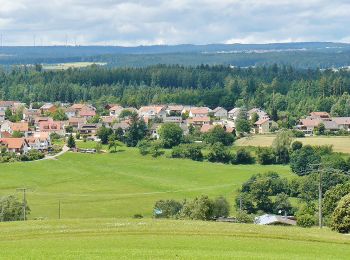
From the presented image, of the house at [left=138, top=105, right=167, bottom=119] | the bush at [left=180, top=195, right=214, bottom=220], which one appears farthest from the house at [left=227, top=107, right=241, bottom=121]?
the bush at [left=180, top=195, right=214, bottom=220]

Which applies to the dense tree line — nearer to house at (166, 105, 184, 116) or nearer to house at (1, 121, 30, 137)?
house at (166, 105, 184, 116)

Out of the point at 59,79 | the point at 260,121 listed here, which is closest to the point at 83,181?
the point at 260,121

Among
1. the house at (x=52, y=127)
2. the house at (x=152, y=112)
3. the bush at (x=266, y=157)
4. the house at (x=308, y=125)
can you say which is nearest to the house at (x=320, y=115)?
the house at (x=308, y=125)

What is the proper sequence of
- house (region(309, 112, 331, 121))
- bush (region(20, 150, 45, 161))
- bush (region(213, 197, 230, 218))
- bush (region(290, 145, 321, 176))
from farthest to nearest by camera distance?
house (region(309, 112, 331, 121)) < bush (region(20, 150, 45, 161)) < bush (region(290, 145, 321, 176)) < bush (region(213, 197, 230, 218))

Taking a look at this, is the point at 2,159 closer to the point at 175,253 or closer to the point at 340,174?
the point at 340,174

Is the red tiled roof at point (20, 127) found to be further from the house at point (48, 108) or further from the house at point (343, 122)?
the house at point (343, 122)

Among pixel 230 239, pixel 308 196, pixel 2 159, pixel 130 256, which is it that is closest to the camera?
pixel 130 256
